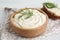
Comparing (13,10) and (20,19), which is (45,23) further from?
(13,10)

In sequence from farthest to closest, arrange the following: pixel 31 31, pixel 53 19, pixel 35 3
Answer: pixel 35 3 < pixel 53 19 < pixel 31 31

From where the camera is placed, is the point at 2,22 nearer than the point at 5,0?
Yes

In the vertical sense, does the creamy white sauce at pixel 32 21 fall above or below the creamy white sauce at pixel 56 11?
above

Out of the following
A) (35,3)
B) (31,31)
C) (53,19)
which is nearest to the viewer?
(31,31)

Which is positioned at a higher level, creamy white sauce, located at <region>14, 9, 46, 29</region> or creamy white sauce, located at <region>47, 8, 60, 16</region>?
creamy white sauce, located at <region>14, 9, 46, 29</region>

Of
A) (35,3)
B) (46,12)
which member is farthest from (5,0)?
(46,12)

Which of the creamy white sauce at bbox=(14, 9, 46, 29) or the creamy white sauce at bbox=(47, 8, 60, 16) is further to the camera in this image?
the creamy white sauce at bbox=(47, 8, 60, 16)

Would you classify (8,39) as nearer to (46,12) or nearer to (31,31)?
(31,31)

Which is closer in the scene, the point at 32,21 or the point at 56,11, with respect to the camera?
the point at 32,21

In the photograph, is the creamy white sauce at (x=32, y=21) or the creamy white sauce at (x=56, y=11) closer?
the creamy white sauce at (x=32, y=21)
